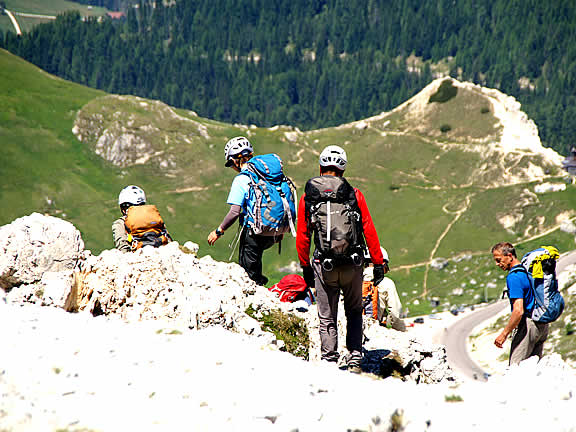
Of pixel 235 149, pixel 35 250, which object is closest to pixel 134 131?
pixel 235 149

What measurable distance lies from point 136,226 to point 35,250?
6.93ft

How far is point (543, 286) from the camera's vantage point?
1023cm

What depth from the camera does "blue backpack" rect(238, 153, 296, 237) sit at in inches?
475

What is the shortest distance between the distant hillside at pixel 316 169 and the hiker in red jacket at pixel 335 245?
99.9m

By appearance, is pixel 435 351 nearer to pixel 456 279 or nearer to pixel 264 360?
pixel 264 360

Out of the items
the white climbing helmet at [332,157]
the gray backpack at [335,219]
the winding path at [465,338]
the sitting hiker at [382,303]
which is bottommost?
the winding path at [465,338]

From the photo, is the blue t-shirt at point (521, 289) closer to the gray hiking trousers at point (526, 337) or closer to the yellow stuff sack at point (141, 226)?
the gray hiking trousers at point (526, 337)

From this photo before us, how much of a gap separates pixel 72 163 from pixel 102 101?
31.8 metres

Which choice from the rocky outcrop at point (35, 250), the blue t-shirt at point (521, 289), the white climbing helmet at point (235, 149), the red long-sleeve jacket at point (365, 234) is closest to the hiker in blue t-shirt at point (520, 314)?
the blue t-shirt at point (521, 289)

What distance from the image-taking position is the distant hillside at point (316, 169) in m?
133

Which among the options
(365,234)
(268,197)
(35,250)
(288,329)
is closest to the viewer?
(365,234)

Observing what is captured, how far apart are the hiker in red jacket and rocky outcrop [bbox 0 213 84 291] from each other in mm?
4527

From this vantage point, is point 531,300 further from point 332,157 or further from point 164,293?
point 164,293

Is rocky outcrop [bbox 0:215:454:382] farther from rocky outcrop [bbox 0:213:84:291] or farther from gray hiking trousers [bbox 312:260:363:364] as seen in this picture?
gray hiking trousers [bbox 312:260:363:364]
